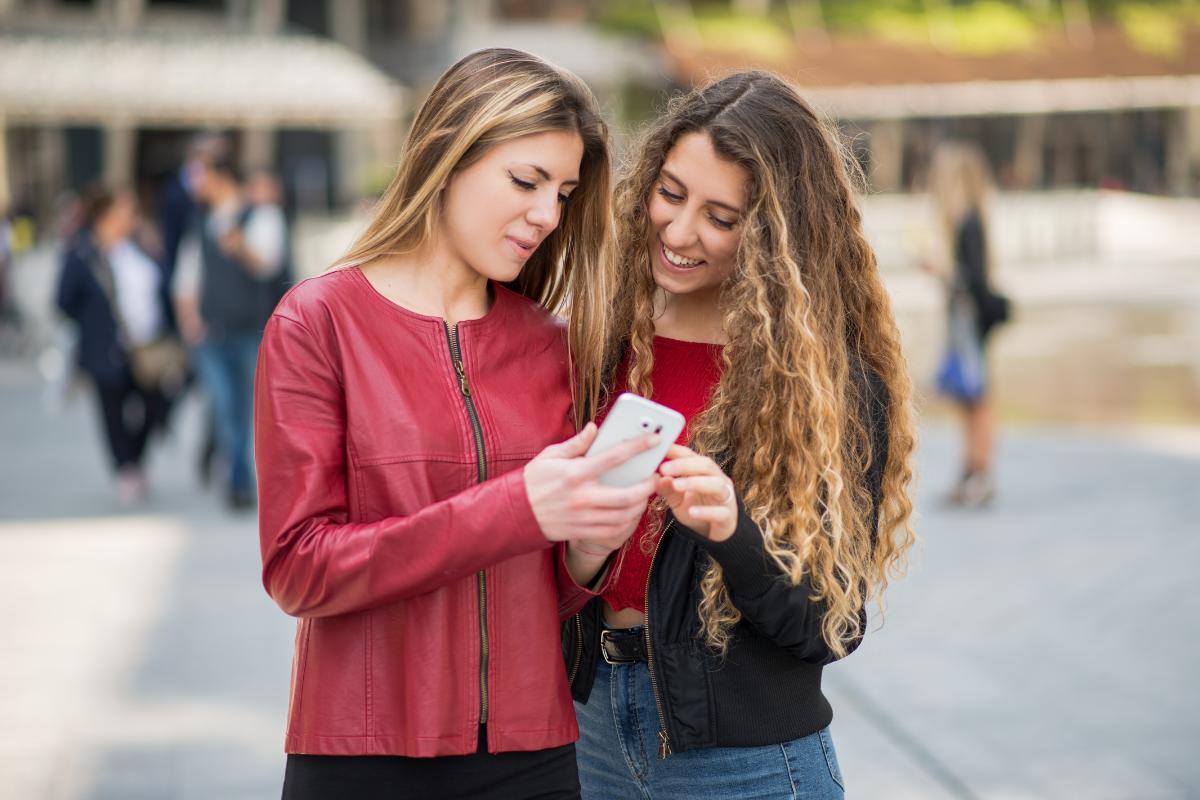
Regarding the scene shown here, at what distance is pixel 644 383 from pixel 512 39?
1030 inches

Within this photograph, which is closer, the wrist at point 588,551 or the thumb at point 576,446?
the thumb at point 576,446

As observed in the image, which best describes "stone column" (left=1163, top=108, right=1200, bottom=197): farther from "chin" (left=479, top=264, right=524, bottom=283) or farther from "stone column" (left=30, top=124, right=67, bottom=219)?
"chin" (left=479, top=264, right=524, bottom=283)

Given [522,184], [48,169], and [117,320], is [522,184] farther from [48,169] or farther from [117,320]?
[48,169]

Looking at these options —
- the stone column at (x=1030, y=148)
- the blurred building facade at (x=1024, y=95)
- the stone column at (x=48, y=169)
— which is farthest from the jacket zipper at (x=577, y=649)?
the stone column at (x=1030, y=148)

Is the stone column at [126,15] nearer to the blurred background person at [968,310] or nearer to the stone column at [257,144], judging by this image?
the stone column at [257,144]

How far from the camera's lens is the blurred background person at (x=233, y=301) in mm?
7887

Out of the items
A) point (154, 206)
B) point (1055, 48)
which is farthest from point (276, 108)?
point (1055, 48)

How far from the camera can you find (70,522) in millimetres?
7816

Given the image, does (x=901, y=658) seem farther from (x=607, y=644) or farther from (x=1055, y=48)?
(x=1055, y=48)

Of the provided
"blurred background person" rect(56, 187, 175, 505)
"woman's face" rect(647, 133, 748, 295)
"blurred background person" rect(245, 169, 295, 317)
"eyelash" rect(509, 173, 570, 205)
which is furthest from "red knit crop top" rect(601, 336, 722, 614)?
"blurred background person" rect(56, 187, 175, 505)

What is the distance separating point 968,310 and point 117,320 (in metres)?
5.22

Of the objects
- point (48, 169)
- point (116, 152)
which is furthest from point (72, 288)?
point (116, 152)

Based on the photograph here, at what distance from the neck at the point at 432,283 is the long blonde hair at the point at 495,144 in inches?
0.8

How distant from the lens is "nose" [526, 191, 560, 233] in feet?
6.53
